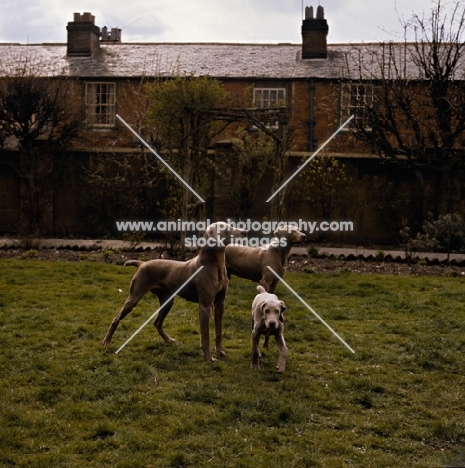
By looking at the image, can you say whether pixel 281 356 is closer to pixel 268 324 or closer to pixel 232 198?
pixel 268 324

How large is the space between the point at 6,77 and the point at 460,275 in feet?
46.7

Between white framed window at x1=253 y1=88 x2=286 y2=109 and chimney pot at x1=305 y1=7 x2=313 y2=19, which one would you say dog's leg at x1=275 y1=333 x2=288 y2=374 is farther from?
chimney pot at x1=305 y1=7 x2=313 y2=19

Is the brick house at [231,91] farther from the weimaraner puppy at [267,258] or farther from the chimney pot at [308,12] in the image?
the weimaraner puppy at [267,258]

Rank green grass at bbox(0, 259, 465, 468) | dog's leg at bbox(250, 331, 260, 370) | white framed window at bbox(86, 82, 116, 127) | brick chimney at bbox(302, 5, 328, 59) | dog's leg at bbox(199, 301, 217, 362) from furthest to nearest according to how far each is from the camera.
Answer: brick chimney at bbox(302, 5, 328, 59), white framed window at bbox(86, 82, 116, 127), dog's leg at bbox(199, 301, 217, 362), dog's leg at bbox(250, 331, 260, 370), green grass at bbox(0, 259, 465, 468)

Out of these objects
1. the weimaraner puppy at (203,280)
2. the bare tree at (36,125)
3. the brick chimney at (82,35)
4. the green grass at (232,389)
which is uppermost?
the brick chimney at (82,35)

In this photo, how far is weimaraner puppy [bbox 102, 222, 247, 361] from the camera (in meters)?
7.48

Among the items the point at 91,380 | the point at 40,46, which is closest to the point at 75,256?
the point at 91,380

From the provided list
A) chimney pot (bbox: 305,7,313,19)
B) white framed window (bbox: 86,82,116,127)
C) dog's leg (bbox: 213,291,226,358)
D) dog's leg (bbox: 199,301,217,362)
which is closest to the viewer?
dog's leg (bbox: 199,301,217,362)

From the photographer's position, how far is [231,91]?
23.4m

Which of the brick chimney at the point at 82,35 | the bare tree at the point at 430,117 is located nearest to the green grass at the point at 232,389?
the bare tree at the point at 430,117

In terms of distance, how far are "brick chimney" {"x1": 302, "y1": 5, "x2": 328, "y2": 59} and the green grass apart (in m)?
15.9

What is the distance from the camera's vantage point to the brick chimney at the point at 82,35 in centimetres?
2592

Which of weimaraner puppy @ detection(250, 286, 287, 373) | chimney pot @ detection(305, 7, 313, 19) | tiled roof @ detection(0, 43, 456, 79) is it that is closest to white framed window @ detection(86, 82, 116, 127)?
tiled roof @ detection(0, 43, 456, 79)

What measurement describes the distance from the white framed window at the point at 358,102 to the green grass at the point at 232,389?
10.1m
